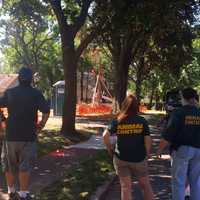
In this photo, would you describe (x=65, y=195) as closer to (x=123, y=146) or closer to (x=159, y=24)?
(x=123, y=146)

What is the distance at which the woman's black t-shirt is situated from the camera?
312 inches

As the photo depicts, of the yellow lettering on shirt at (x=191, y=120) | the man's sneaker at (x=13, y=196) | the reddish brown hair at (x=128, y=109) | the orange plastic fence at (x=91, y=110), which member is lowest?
the man's sneaker at (x=13, y=196)

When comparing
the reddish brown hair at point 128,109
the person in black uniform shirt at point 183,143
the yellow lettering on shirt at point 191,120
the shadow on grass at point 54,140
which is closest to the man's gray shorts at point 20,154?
the reddish brown hair at point 128,109

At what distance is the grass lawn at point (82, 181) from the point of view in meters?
9.73

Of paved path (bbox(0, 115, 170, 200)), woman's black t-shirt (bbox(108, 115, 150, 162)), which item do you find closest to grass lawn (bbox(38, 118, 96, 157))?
paved path (bbox(0, 115, 170, 200))

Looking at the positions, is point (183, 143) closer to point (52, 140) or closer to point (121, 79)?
point (52, 140)

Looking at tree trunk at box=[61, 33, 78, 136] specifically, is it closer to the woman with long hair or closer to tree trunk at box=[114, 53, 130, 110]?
the woman with long hair

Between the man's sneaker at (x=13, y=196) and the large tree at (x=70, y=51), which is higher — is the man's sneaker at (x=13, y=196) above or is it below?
below

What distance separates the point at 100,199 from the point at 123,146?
2.44 m

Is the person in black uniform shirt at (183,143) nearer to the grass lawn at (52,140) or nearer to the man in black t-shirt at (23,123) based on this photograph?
the man in black t-shirt at (23,123)

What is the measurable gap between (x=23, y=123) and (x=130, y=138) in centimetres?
144

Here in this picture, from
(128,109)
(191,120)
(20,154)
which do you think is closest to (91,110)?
(20,154)

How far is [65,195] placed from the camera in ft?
31.8

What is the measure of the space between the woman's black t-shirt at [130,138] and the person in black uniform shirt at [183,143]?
38 cm
